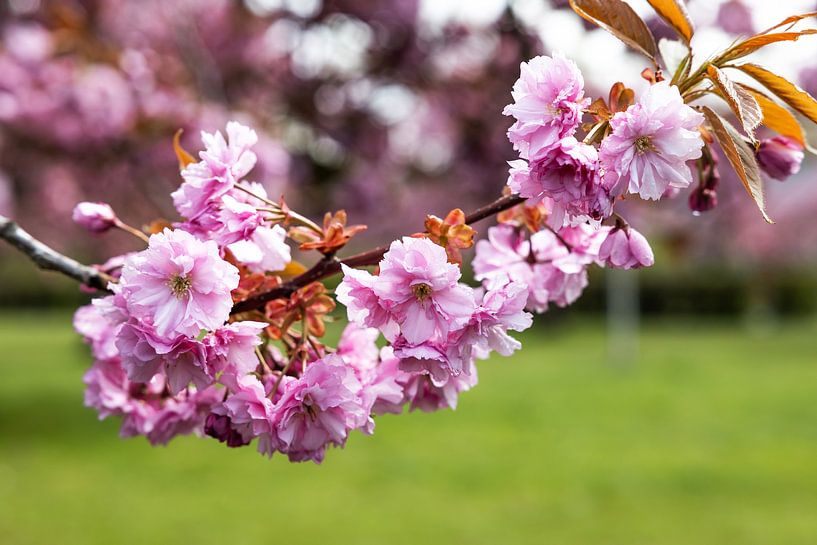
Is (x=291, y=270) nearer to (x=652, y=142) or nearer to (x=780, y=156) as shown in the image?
(x=652, y=142)

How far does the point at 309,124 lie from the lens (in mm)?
4625

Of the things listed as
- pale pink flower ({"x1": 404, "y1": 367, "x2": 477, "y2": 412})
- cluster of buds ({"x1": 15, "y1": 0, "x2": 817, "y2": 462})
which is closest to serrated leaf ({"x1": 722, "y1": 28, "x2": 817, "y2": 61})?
cluster of buds ({"x1": 15, "y1": 0, "x2": 817, "y2": 462})

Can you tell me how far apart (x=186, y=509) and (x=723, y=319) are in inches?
699

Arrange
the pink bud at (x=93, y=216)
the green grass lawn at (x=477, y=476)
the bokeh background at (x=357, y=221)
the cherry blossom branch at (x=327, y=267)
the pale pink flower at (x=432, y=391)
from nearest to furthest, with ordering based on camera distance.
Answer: the cherry blossom branch at (x=327, y=267)
the pale pink flower at (x=432, y=391)
the pink bud at (x=93, y=216)
the bokeh background at (x=357, y=221)
the green grass lawn at (x=477, y=476)

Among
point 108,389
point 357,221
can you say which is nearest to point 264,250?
point 108,389

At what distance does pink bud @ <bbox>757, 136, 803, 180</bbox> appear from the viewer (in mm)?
903

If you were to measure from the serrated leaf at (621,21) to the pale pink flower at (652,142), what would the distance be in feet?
0.43

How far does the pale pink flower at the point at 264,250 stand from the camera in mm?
803

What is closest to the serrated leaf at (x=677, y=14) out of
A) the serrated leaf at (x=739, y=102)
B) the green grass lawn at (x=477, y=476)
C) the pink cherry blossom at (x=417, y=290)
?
the serrated leaf at (x=739, y=102)

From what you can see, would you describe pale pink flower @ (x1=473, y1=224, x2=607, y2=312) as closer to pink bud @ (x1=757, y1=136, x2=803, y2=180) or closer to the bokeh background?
pink bud @ (x1=757, y1=136, x2=803, y2=180)

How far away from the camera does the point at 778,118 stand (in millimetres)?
819

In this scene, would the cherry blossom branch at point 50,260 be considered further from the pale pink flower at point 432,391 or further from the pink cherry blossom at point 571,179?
the pink cherry blossom at point 571,179

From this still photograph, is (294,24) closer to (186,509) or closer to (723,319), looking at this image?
(186,509)

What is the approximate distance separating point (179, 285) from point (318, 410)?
0.56ft
